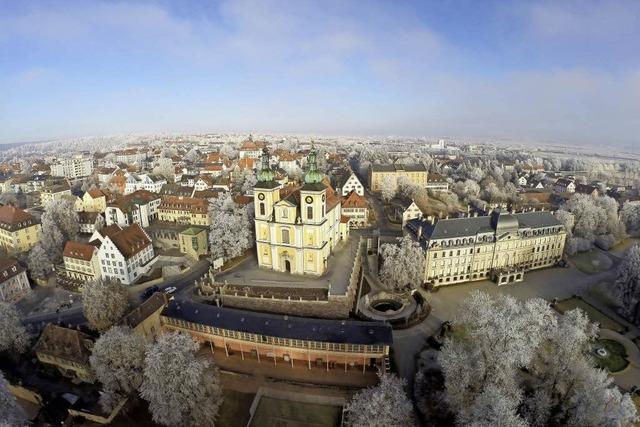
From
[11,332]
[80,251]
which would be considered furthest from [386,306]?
[80,251]

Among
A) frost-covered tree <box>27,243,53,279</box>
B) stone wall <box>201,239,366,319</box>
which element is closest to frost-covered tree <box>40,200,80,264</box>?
frost-covered tree <box>27,243,53,279</box>

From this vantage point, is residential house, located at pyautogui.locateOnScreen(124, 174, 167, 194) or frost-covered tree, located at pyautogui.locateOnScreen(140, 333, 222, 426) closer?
frost-covered tree, located at pyautogui.locateOnScreen(140, 333, 222, 426)

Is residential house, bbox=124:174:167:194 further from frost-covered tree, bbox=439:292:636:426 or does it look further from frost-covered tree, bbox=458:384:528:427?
frost-covered tree, bbox=458:384:528:427

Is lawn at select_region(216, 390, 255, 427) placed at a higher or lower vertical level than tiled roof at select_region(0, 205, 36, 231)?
lower

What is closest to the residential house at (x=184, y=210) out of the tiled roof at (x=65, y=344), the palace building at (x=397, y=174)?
the tiled roof at (x=65, y=344)

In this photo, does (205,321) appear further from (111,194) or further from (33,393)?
(111,194)

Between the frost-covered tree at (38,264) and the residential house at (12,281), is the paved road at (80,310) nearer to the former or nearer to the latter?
the residential house at (12,281)
